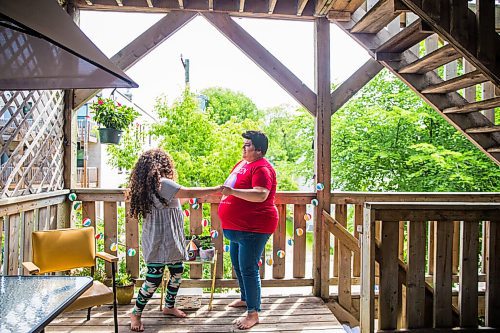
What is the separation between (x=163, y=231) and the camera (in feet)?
9.34

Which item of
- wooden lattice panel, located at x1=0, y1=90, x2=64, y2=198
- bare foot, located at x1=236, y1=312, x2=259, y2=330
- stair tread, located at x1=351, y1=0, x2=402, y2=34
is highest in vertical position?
stair tread, located at x1=351, y1=0, x2=402, y2=34

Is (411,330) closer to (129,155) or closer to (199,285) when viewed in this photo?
(199,285)

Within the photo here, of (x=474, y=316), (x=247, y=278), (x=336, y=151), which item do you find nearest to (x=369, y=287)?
(x=474, y=316)

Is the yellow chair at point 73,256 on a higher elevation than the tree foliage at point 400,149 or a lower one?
lower

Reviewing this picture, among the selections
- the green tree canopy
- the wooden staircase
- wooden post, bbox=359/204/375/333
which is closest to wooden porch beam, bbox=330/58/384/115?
the wooden staircase

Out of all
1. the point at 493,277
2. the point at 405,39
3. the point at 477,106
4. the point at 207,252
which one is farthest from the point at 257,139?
the point at 493,277

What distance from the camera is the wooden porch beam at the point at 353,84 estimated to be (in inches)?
144

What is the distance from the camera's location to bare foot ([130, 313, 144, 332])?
9.43 feet

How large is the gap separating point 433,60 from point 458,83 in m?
0.25

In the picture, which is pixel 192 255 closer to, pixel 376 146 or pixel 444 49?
pixel 444 49

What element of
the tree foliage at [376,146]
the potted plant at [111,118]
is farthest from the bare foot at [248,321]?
the tree foliage at [376,146]

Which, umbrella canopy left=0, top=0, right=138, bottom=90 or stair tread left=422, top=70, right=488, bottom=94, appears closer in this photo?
umbrella canopy left=0, top=0, right=138, bottom=90

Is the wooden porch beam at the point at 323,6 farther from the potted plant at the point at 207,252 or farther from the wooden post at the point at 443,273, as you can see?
the potted plant at the point at 207,252

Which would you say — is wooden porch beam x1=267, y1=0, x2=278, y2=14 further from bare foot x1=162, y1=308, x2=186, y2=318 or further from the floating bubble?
bare foot x1=162, y1=308, x2=186, y2=318
